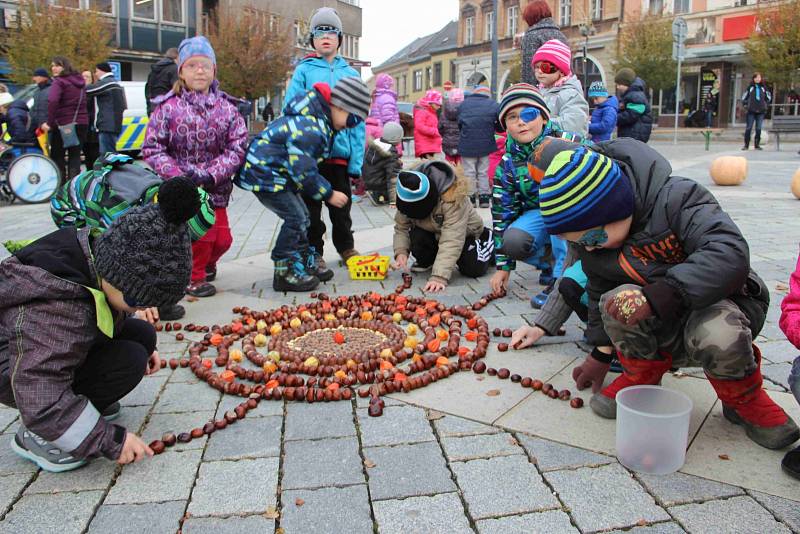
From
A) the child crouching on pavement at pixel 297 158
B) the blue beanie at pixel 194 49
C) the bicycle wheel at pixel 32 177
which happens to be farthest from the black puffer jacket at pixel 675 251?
the bicycle wheel at pixel 32 177

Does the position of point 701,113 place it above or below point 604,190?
above

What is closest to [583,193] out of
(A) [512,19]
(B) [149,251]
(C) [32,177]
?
(B) [149,251]

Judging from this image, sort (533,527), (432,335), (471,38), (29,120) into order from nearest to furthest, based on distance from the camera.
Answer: (533,527) → (432,335) → (29,120) → (471,38)

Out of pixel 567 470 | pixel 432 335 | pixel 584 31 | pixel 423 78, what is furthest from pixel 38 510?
pixel 423 78

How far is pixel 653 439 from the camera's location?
8.03ft

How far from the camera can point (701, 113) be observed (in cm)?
3412

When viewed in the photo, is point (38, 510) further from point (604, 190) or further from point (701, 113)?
point (701, 113)

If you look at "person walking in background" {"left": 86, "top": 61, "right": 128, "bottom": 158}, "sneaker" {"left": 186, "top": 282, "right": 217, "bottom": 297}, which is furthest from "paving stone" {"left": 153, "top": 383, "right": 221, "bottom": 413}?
"person walking in background" {"left": 86, "top": 61, "right": 128, "bottom": 158}

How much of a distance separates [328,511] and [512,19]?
5121 centimetres

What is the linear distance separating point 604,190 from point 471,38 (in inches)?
2197

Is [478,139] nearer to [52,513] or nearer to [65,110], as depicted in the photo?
[65,110]

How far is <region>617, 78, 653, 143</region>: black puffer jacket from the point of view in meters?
10.3

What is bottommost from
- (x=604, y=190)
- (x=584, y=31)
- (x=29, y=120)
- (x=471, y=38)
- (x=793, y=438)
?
(x=793, y=438)

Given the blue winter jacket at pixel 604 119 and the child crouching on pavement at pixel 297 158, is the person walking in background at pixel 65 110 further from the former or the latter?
the blue winter jacket at pixel 604 119
